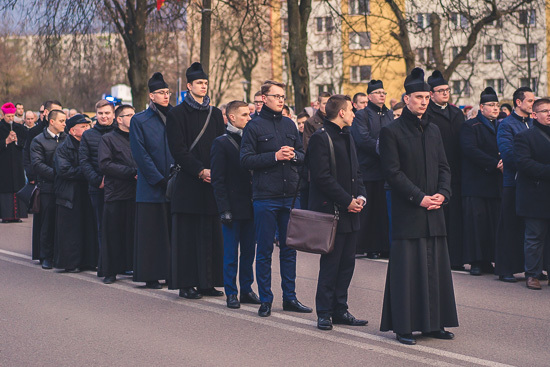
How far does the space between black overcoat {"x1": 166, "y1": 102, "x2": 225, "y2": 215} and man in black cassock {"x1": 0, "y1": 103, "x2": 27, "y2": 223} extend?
1043cm

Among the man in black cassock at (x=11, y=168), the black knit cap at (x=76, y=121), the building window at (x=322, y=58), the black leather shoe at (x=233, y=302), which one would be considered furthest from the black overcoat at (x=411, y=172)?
the building window at (x=322, y=58)

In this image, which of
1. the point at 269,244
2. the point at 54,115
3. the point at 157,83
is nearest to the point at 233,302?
the point at 269,244

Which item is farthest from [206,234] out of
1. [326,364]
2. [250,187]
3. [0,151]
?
[0,151]

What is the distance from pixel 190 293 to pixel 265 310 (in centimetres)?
132

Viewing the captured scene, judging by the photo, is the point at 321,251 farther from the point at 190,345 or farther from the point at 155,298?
the point at 155,298

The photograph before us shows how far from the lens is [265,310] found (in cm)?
915

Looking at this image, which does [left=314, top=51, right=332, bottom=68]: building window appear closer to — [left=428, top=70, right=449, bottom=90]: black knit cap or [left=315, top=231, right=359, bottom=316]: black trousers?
[left=428, top=70, right=449, bottom=90]: black knit cap

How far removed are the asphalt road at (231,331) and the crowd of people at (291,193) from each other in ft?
0.87

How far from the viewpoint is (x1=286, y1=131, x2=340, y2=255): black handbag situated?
8344 millimetres

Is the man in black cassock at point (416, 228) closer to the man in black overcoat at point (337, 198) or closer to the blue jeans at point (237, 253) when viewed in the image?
the man in black overcoat at point (337, 198)

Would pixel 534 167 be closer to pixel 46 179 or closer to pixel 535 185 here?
pixel 535 185

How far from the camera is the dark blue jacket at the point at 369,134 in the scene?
13.2 m

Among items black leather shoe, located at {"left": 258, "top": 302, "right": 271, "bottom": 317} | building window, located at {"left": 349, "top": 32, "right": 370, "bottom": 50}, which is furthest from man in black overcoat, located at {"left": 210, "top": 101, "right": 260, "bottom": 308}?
building window, located at {"left": 349, "top": 32, "right": 370, "bottom": 50}

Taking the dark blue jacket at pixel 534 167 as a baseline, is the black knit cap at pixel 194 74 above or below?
above
